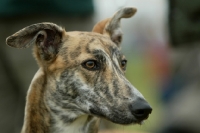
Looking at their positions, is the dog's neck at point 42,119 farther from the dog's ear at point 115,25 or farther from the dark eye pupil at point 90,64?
the dog's ear at point 115,25

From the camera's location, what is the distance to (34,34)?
5422 millimetres

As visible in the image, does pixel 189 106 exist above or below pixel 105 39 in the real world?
below

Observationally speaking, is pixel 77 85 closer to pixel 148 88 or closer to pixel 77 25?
pixel 77 25

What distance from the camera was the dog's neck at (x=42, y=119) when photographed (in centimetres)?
544

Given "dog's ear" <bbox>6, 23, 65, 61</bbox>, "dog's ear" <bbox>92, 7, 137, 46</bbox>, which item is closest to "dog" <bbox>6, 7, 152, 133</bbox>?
"dog's ear" <bbox>6, 23, 65, 61</bbox>

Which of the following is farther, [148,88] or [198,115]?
[148,88]

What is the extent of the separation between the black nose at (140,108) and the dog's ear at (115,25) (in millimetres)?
1116

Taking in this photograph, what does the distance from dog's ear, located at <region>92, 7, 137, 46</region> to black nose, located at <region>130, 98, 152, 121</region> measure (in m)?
1.12

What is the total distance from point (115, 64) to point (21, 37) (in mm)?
756

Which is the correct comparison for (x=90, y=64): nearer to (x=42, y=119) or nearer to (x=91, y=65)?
(x=91, y=65)

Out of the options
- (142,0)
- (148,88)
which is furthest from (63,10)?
(142,0)

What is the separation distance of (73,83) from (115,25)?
3.02ft

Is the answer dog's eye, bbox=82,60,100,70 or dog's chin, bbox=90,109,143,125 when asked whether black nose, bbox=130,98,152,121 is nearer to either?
dog's chin, bbox=90,109,143,125

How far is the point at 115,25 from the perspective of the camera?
6.08 metres
